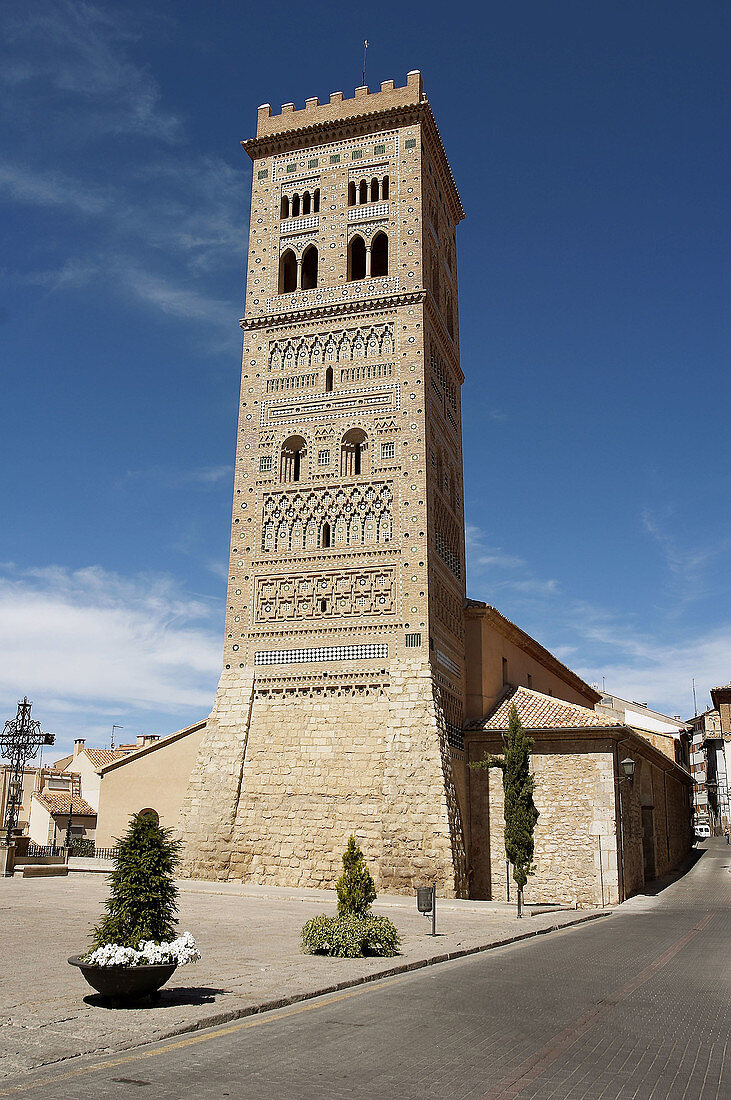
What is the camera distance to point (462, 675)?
3003cm

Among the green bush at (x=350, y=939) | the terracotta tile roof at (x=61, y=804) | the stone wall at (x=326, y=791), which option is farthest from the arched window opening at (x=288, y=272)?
the terracotta tile roof at (x=61, y=804)

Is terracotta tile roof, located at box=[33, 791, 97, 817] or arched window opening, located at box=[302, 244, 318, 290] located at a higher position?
arched window opening, located at box=[302, 244, 318, 290]

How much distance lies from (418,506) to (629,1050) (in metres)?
20.8

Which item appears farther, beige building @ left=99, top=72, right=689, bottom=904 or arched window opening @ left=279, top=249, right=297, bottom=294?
arched window opening @ left=279, top=249, right=297, bottom=294

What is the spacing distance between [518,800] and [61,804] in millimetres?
41708

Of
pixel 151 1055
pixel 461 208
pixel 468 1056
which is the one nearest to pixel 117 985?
pixel 151 1055

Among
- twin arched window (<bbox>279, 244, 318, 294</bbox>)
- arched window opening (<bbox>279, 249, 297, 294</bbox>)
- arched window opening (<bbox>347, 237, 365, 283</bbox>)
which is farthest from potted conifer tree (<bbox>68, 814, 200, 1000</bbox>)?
arched window opening (<bbox>279, 249, 297, 294</bbox>)

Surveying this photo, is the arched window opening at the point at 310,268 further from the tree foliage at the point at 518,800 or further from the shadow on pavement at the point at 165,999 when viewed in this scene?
the shadow on pavement at the point at 165,999

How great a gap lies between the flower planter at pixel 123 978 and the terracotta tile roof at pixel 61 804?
4979cm

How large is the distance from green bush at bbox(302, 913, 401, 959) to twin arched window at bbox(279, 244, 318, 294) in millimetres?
23855

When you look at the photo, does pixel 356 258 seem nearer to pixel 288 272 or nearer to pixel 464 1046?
pixel 288 272

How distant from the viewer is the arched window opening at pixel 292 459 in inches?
1156

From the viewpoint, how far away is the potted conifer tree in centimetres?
835

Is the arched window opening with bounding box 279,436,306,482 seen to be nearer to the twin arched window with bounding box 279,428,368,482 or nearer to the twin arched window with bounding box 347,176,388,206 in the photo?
the twin arched window with bounding box 279,428,368,482
